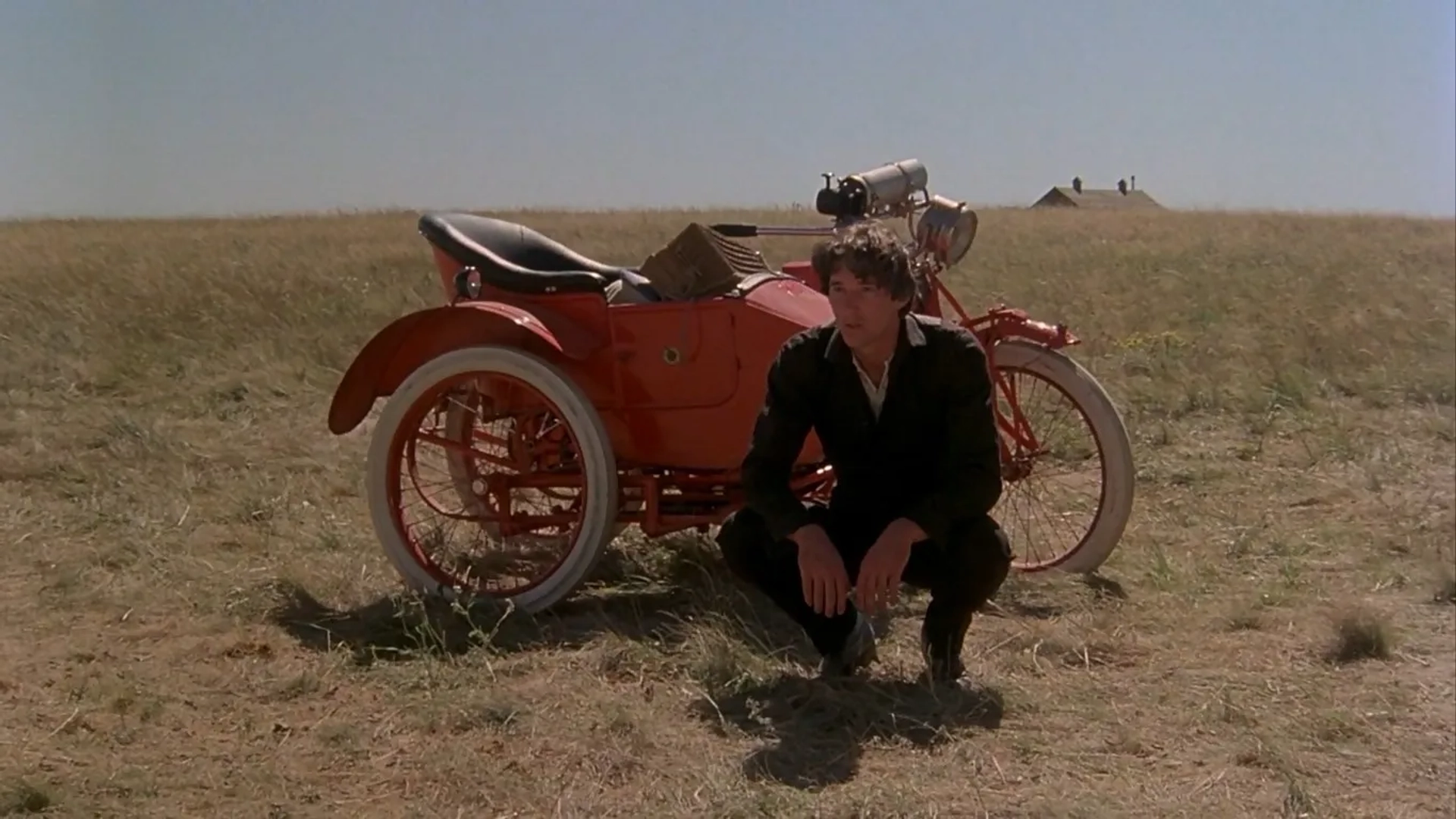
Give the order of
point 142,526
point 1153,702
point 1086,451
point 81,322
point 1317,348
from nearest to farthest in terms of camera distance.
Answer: point 1153,702
point 142,526
point 1086,451
point 81,322
point 1317,348

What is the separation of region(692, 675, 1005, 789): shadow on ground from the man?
0.34 feet

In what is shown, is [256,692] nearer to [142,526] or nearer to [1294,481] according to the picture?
[142,526]

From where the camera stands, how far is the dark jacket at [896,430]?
3627mm

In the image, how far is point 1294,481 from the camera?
6441mm

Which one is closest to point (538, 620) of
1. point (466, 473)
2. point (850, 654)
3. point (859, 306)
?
point (466, 473)

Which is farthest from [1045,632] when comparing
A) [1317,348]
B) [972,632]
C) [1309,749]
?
[1317,348]

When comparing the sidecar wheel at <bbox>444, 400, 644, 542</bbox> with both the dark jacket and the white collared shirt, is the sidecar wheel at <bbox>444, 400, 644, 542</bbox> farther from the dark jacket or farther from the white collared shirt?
the white collared shirt

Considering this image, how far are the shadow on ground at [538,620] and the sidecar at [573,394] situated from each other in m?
0.11

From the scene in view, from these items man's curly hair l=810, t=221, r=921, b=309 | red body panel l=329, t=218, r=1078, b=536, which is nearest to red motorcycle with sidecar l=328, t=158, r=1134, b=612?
red body panel l=329, t=218, r=1078, b=536

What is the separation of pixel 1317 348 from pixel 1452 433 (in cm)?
237

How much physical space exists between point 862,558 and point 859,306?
25.4 inches

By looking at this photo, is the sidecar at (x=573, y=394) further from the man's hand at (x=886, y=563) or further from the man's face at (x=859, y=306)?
the man's hand at (x=886, y=563)

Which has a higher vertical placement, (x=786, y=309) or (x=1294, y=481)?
(x=786, y=309)

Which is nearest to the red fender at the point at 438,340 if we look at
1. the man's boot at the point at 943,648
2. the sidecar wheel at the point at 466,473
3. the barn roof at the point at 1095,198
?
the sidecar wheel at the point at 466,473
